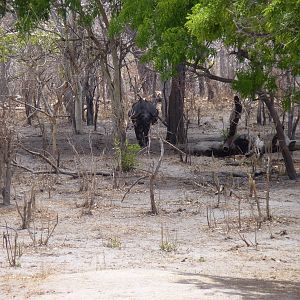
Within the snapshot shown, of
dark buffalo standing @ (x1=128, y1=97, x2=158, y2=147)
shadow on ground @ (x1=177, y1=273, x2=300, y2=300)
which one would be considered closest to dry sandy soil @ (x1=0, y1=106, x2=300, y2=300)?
shadow on ground @ (x1=177, y1=273, x2=300, y2=300)

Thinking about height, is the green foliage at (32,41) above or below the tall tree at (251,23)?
above

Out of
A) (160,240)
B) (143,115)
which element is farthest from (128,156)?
(160,240)

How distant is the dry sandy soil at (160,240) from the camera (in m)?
9.58

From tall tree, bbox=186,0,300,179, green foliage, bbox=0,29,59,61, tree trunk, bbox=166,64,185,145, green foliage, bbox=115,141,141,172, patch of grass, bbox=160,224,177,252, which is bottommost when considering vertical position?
patch of grass, bbox=160,224,177,252

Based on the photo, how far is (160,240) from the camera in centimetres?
1359

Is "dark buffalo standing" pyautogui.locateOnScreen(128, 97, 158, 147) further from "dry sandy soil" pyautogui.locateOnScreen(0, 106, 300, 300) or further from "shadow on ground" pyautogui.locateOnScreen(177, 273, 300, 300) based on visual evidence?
"shadow on ground" pyautogui.locateOnScreen(177, 273, 300, 300)

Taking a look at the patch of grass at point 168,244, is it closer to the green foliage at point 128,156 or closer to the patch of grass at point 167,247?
the patch of grass at point 167,247

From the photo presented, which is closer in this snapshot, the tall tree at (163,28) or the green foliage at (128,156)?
the tall tree at (163,28)

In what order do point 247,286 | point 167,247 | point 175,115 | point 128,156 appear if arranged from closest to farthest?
point 247,286
point 167,247
point 128,156
point 175,115

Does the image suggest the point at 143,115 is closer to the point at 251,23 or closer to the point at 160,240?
the point at 160,240

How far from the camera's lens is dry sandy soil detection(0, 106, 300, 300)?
9583 millimetres

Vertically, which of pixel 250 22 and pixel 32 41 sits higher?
pixel 32 41

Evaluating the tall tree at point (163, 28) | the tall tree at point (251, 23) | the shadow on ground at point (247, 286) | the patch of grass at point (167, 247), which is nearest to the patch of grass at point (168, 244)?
the patch of grass at point (167, 247)

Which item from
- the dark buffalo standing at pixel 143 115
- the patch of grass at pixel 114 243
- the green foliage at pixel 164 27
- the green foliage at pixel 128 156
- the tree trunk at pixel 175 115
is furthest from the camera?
the tree trunk at pixel 175 115
